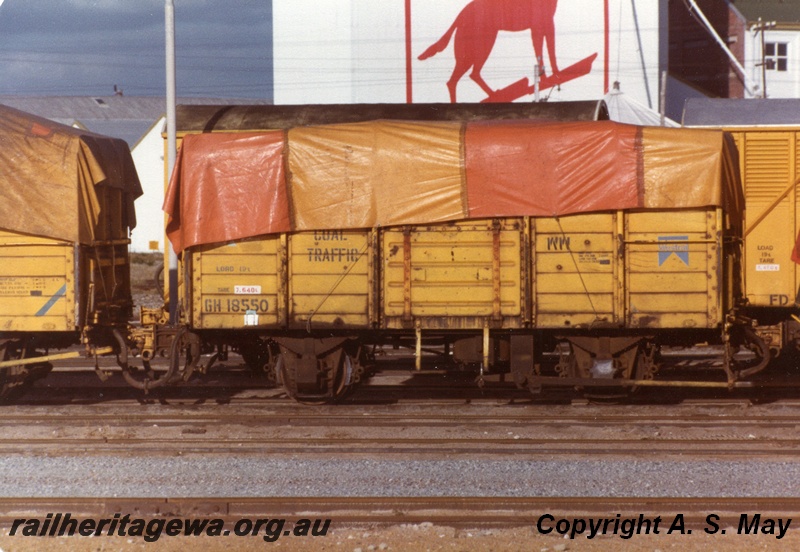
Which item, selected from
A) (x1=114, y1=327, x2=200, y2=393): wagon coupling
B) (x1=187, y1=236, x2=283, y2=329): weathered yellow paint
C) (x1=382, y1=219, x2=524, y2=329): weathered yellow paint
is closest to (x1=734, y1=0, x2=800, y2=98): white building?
(x1=382, y1=219, x2=524, y2=329): weathered yellow paint

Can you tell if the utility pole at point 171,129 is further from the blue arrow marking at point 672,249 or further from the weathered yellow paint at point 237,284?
the blue arrow marking at point 672,249

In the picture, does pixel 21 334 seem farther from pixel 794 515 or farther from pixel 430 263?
pixel 794 515

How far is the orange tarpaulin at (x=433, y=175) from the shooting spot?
1142 cm

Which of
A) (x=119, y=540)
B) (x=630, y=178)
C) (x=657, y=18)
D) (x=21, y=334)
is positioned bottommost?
(x=119, y=540)

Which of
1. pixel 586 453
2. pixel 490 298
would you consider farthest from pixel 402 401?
pixel 586 453

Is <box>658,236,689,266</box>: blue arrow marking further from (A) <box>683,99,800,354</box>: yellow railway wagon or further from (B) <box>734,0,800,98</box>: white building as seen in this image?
(B) <box>734,0,800,98</box>: white building

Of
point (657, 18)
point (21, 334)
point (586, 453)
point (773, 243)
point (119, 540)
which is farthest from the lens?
point (657, 18)

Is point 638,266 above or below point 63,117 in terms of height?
below

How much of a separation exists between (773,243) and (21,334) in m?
10.7

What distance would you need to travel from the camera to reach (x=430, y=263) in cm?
1170

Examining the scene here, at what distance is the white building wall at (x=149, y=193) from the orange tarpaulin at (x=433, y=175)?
38.7 metres

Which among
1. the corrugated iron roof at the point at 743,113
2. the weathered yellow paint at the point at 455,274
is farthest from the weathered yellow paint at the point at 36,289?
the corrugated iron roof at the point at 743,113

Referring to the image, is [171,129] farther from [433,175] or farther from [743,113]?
[743,113]

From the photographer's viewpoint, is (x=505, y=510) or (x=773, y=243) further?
(x=773, y=243)
